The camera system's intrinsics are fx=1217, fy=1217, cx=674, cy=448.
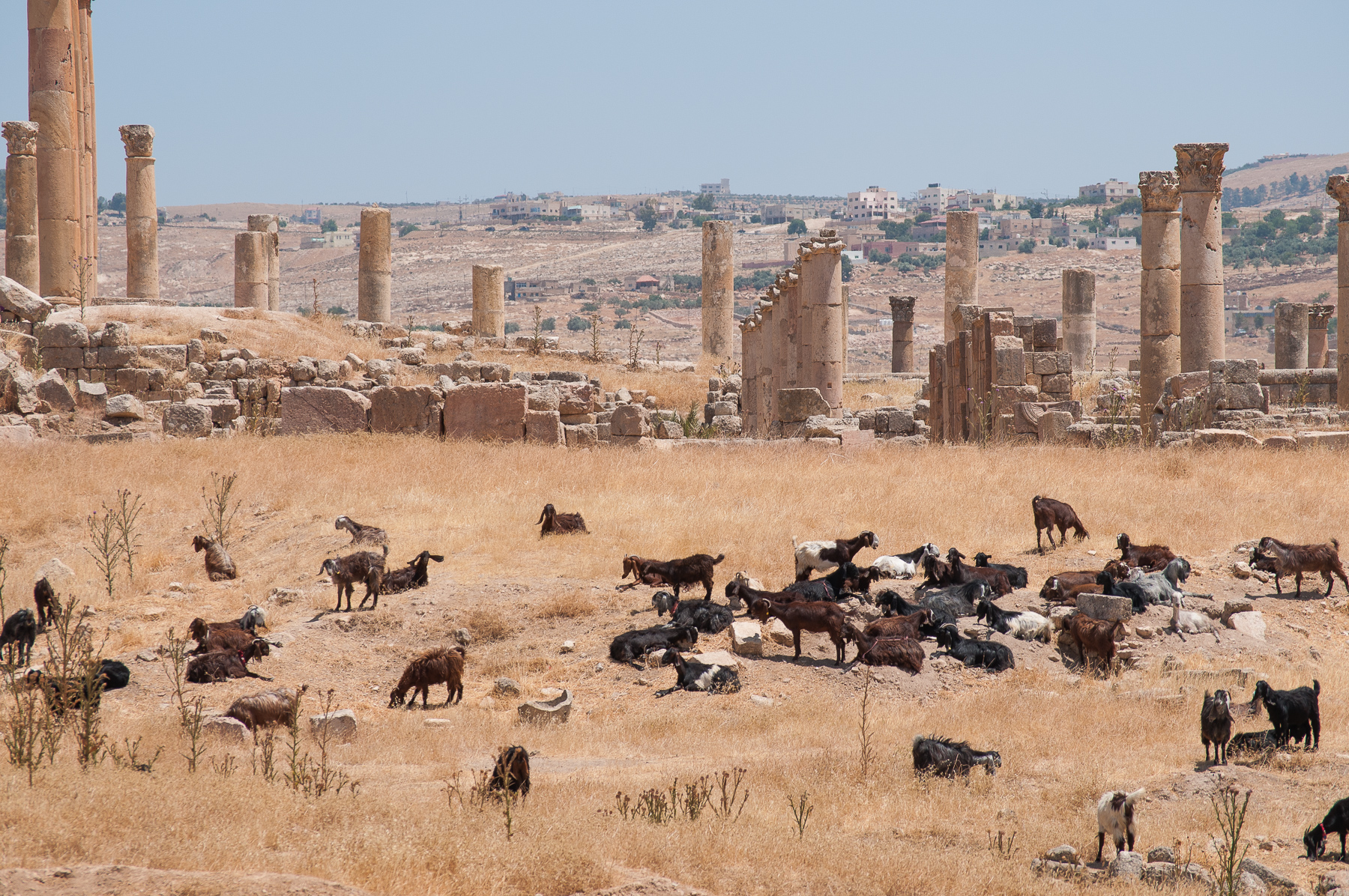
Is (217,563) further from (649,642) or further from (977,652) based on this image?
(977,652)

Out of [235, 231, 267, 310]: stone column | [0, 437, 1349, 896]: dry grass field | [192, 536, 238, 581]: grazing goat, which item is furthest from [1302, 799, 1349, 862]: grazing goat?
[235, 231, 267, 310]: stone column

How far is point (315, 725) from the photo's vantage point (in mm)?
8328

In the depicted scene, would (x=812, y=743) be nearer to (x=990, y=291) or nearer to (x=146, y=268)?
(x=146, y=268)

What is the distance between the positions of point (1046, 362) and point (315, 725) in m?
19.9

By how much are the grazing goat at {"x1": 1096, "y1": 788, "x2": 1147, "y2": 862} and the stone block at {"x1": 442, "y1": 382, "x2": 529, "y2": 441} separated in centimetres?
1474

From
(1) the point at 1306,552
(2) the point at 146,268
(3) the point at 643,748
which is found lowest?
(3) the point at 643,748

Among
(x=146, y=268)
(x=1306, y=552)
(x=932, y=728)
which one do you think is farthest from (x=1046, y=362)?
(x=146, y=268)

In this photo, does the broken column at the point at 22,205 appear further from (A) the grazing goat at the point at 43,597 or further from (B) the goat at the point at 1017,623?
(B) the goat at the point at 1017,623

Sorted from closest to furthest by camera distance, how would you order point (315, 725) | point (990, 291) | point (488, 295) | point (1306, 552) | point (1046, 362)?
point (315, 725)
point (1306, 552)
point (1046, 362)
point (488, 295)
point (990, 291)

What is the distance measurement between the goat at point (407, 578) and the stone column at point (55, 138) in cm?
2534

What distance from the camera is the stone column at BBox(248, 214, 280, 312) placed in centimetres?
4278

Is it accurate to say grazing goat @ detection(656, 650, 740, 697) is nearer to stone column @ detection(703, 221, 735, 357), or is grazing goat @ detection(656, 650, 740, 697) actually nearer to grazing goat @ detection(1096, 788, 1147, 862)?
grazing goat @ detection(1096, 788, 1147, 862)

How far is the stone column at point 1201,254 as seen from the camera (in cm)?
2309

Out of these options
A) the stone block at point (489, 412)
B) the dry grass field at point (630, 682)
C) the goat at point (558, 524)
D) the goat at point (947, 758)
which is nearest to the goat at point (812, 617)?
the dry grass field at point (630, 682)
